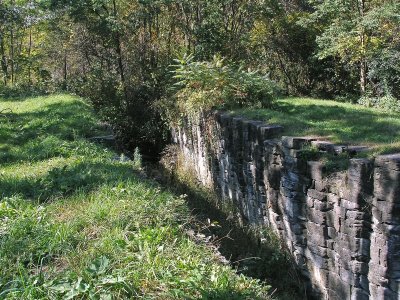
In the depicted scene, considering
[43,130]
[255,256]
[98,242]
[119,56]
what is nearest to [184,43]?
[119,56]

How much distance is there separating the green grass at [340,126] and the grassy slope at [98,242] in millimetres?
2469

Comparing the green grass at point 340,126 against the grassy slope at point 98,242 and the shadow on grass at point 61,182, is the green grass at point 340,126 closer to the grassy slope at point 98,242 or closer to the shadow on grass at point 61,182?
the grassy slope at point 98,242

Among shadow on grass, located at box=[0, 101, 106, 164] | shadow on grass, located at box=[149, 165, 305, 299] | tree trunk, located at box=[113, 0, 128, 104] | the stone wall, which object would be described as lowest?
shadow on grass, located at box=[149, 165, 305, 299]

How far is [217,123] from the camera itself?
31.2 feet

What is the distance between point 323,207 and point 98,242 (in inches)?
114

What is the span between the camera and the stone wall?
15.0 ft

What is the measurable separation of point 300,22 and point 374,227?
13137 mm

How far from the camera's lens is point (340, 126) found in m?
7.16

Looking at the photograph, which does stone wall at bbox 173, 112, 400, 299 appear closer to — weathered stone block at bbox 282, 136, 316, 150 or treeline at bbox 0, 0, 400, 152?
weathered stone block at bbox 282, 136, 316, 150

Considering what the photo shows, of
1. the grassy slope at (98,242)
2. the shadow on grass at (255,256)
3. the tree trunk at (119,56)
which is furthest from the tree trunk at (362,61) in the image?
the grassy slope at (98,242)

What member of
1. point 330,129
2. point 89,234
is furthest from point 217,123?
point 89,234

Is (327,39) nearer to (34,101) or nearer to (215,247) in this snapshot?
(34,101)

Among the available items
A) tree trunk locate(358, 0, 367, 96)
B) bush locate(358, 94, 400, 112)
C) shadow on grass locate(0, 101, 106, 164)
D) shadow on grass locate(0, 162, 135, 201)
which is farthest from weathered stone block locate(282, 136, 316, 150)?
tree trunk locate(358, 0, 367, 96)

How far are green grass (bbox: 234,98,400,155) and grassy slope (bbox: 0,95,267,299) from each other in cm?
247
